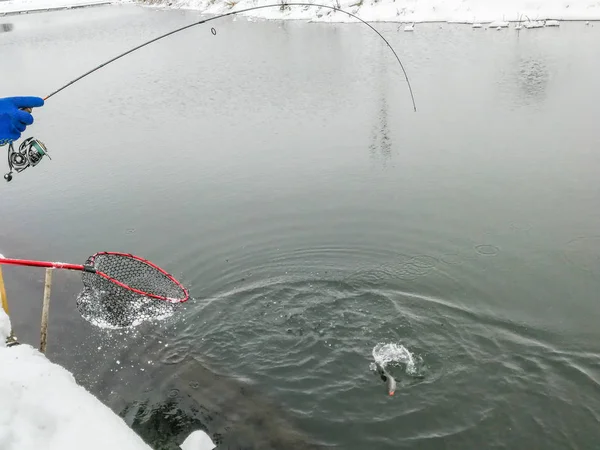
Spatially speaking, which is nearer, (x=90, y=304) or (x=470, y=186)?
(x=90, y=304)

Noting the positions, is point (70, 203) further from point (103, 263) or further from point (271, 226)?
point (103, 263)

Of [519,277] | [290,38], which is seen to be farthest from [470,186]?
[290,38]

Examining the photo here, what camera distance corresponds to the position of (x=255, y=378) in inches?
295

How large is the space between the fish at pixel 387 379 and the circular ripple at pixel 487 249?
416cm

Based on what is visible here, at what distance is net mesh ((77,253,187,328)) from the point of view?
7.48 m

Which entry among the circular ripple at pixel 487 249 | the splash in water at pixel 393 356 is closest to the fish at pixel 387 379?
the splash in water at pixel 393 356

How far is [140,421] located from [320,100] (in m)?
16.4

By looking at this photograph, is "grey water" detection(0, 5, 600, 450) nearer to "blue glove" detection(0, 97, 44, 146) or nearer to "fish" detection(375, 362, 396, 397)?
"fish" detection(375, 362, 396, 397)

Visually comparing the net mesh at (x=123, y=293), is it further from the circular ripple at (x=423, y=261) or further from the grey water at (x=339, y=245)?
the circular ripple at (x=423, y=261)

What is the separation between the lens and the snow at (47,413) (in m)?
4.33

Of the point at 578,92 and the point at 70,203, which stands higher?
the point at 578,92

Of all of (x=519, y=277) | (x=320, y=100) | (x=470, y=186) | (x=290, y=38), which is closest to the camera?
(x=519, y=277)

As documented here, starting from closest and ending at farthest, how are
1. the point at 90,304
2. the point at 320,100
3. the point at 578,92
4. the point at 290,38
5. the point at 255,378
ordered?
1. the point at 255,378
2. the point at 90,304
3. the point at 578,92
4. the point at 320,100
5. the point at 290,38

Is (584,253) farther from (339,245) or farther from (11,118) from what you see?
(11,118)
